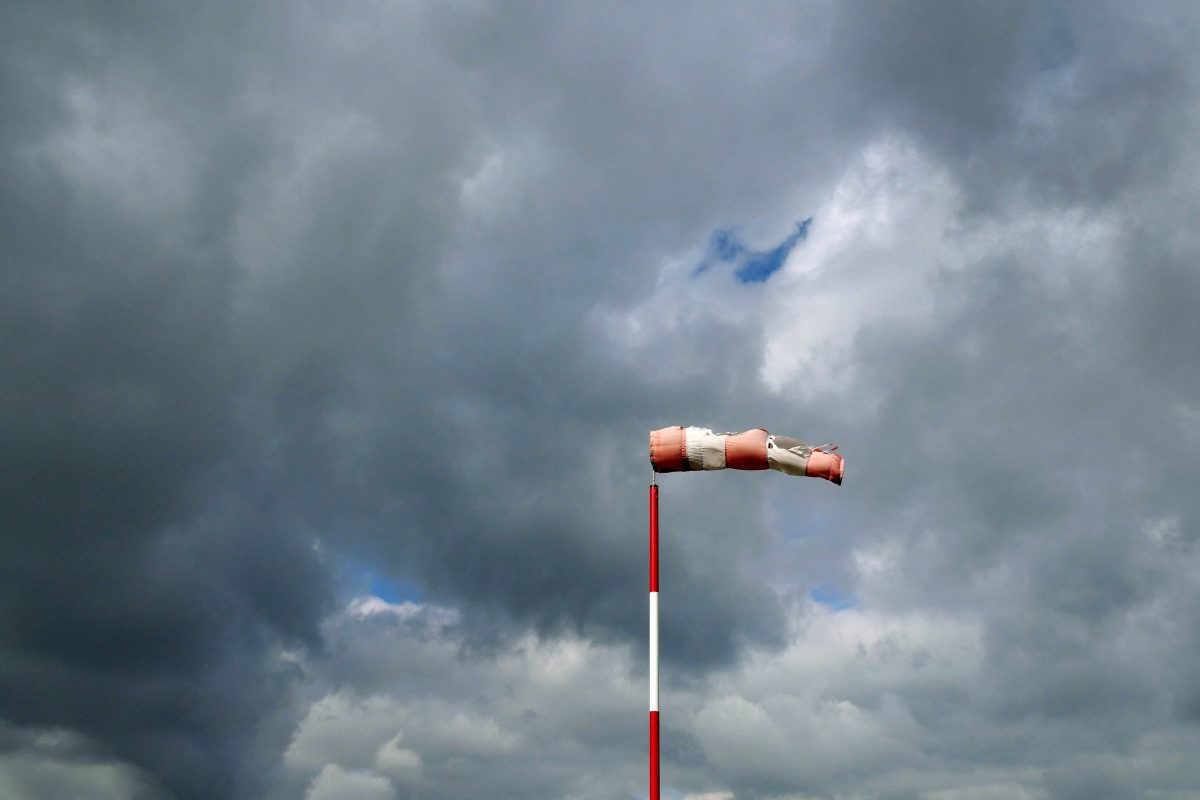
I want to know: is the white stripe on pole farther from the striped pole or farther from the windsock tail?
the windsock tail

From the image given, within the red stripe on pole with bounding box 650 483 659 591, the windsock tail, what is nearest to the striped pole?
the red stripe on pole with bounding box 650 483 659 591

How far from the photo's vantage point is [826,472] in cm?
5016

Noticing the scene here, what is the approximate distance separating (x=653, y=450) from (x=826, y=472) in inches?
283

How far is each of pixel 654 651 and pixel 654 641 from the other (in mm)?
383

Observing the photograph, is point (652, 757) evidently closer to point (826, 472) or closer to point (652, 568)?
point (652, 568)

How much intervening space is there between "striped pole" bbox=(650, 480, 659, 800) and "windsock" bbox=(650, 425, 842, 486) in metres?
1.47

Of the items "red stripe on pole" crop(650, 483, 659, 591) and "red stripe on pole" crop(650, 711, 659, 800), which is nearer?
"red stripe on pole" crop(650, 711, 659, 800)

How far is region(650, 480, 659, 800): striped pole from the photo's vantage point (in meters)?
45.7

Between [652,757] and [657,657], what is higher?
[657,657]

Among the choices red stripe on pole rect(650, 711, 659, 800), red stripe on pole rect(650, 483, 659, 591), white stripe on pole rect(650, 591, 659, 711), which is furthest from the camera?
red stripe on pole rect(650, 483, 659, 591)

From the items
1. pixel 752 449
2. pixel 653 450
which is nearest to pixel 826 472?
pixel 752 449

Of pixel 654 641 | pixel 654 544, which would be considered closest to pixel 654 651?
pixel 654 641

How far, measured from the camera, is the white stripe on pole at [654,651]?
46.6 m

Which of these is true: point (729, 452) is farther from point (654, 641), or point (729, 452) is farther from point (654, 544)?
point (654, 641)
